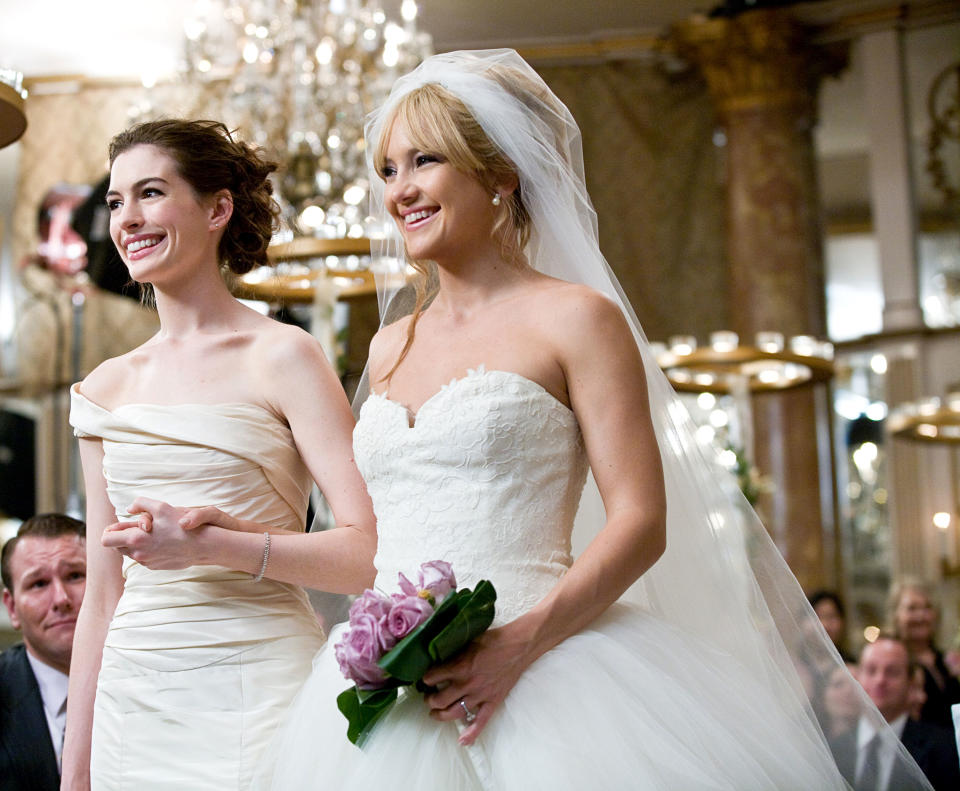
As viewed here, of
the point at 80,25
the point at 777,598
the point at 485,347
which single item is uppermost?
the point at 80,25

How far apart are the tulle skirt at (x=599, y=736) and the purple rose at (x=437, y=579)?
215 millimetres

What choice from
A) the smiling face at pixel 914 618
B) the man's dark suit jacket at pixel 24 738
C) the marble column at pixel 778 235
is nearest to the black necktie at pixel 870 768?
the man's dark suit jacket at pixel 24 738

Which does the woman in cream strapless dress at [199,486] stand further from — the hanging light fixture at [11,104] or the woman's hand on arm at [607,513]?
the woman's hand on arm at [607,513]

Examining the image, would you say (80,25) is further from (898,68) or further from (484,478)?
(484,478)

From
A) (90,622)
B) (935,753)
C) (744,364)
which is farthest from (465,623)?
(744,364)

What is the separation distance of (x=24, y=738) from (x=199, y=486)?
4.69 ft

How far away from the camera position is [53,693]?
3725 millimetres

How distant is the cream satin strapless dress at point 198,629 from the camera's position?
2.38m

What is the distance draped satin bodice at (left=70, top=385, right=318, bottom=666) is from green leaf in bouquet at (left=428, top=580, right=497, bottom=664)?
61 centimetres

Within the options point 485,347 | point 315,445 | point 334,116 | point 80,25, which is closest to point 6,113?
point 315,445

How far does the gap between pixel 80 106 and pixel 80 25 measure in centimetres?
97

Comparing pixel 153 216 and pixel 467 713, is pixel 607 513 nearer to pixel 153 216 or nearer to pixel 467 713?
pixel 467 713

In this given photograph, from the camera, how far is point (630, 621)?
7.16 feet

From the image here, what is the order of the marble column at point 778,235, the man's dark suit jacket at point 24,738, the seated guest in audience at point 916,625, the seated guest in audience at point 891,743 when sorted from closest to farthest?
the seated guest in audience at point 891,743 → the man's dark suit jacket at point 24,738 → the seated guest in audience at point 916,625 → the marble column at point 778,235
